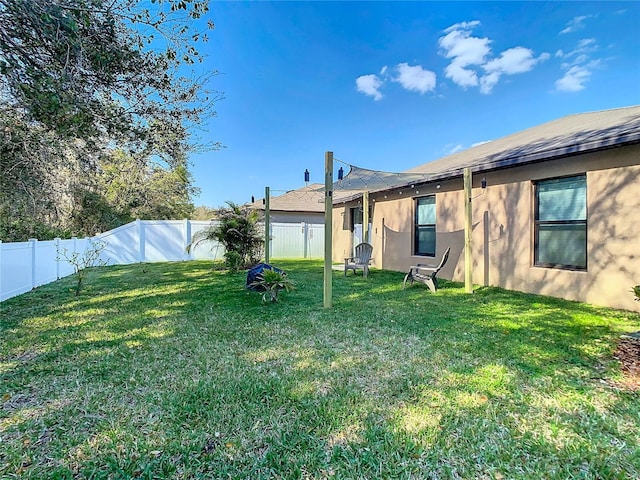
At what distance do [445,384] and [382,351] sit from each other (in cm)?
88

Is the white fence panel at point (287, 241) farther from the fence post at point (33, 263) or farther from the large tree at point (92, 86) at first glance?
the fence post at point (33, 263)

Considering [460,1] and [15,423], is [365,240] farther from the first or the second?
[15,423]

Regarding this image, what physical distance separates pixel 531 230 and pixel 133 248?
518 inches

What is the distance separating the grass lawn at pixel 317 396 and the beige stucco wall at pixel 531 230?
2.84ft

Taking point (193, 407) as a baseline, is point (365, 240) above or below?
above

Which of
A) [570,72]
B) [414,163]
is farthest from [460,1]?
[414,163]

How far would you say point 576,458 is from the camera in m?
1.97

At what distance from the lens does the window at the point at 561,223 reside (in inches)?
233

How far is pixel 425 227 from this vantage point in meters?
9.41

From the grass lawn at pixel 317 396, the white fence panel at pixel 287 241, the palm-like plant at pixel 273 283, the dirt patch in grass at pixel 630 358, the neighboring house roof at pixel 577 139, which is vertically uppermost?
the neighboring house roof at pixel 577 139

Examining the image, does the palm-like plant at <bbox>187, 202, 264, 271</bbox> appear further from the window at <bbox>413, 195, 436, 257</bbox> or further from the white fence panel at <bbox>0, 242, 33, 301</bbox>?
the window at <bbox>413, 195, 436, 257</bbox>

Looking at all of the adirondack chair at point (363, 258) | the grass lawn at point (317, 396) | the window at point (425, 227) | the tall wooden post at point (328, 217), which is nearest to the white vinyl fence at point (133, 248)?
the grass lawn at point (317, 396)

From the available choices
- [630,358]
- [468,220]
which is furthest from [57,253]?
[630,358]

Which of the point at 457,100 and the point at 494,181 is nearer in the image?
the point at 494,181
